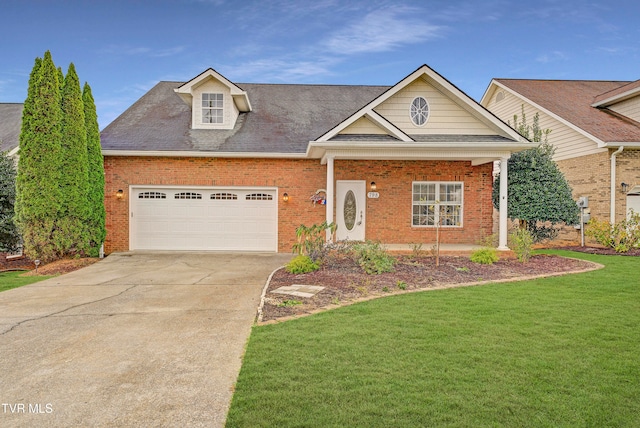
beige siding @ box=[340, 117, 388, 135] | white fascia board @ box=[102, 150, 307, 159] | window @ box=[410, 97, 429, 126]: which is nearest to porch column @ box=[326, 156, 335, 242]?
beige siding @ box=[340, 117, 388, 135]

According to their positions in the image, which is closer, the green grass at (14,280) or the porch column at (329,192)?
the green grass at (14,280)

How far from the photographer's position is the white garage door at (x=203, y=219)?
12.7 meters

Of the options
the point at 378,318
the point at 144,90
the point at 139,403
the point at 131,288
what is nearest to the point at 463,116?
the point at 378,318

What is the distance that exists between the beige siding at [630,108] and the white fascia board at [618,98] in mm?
201

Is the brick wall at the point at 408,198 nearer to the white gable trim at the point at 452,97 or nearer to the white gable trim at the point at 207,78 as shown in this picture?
the white gable trim at the point at 452,97

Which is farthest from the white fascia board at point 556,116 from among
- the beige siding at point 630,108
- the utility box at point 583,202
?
the beige siding at point 630,108

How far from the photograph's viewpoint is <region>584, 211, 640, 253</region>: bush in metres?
12.0

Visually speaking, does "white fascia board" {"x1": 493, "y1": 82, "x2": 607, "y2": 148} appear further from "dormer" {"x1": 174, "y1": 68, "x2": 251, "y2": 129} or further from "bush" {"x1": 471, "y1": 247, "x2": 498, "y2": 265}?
"dormer" {"x1": 174, "y1": 68, "x2": 251, "y2": 129}

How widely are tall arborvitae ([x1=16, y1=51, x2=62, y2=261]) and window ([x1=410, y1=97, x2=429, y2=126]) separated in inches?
388

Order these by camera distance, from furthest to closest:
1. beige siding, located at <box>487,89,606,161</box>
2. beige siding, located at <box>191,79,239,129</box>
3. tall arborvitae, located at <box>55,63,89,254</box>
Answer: beige siding, located at <box>487,89,606,161</box> → beige siding, located at <box>191,79,239,129</box> → tall arborvitae, located at <box>55,63,89,254</box>

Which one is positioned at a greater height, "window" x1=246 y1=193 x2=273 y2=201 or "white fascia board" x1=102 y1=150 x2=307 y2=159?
"white fascia board" x1=102 y1=150 x2=307 y2=159

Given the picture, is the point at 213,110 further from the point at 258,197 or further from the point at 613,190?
the point at 613,190

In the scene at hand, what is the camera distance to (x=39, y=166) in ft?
33.4

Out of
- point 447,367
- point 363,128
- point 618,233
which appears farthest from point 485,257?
point 447,367
